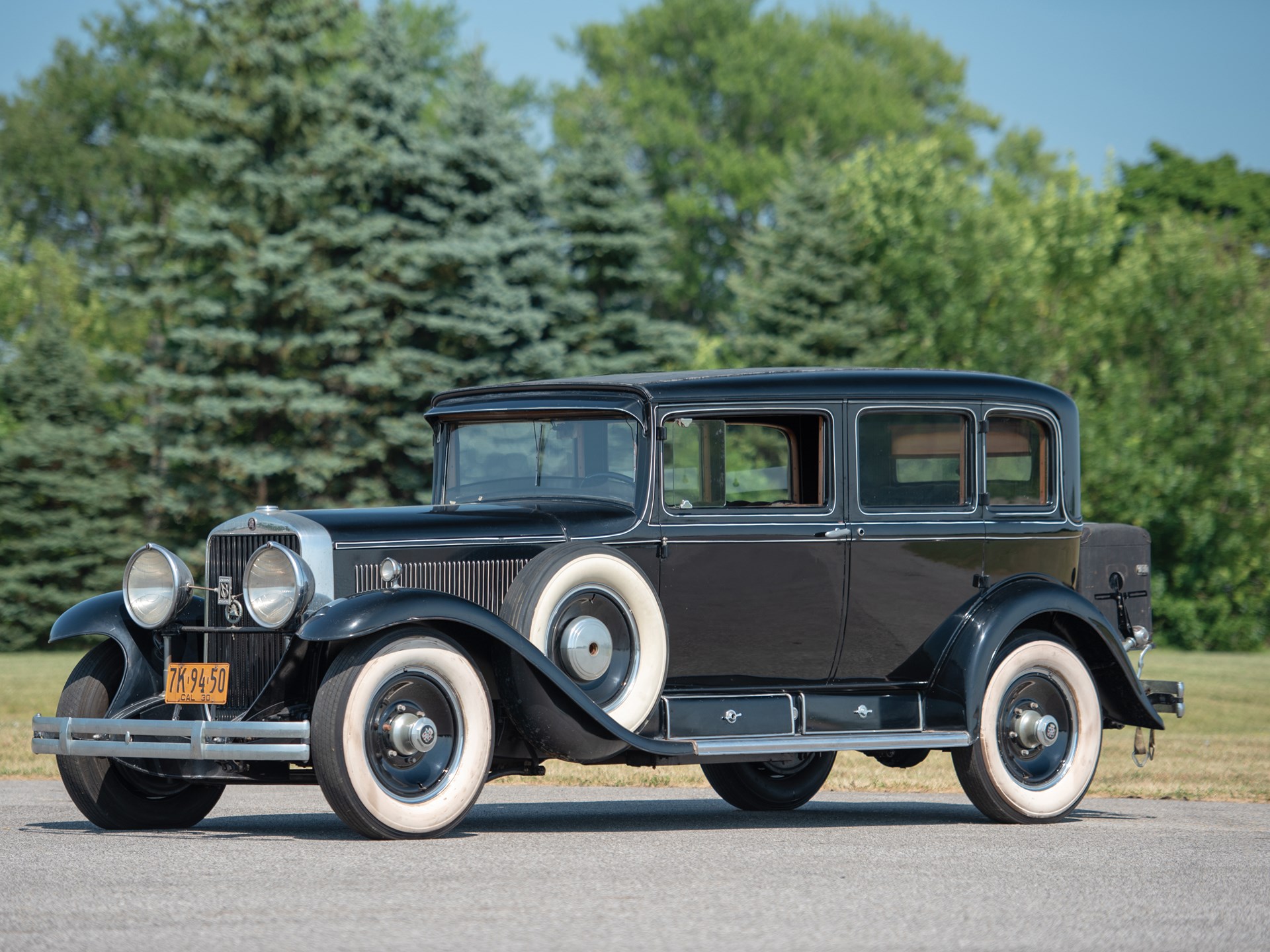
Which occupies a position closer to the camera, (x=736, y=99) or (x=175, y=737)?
(x=175, y=737)

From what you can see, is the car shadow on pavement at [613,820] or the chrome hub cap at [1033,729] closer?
the car shadow on pavement at [613,820]

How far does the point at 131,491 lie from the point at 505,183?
35.0 feet

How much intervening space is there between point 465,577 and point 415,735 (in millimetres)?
1067

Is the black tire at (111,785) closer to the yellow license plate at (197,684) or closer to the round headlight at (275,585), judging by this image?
the yellow license plate at (197,684)

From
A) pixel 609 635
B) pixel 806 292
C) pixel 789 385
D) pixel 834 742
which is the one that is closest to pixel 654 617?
pixel 609 635

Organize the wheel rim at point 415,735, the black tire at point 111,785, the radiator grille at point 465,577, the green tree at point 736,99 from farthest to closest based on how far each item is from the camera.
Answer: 1. the green tree at point 736,99
2. the black tire at point 111,785
3. the radiator grille at point 465,577
4. the wheel rim at point 415,735

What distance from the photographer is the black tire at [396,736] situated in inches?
283

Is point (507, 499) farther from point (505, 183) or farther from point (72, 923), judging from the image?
point (505, 183)

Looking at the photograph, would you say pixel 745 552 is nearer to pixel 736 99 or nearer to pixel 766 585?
pixel 766 585

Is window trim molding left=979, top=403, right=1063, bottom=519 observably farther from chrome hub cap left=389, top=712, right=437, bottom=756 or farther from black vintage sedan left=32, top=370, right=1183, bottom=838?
chrome hub cap left=389, top=712, right=437, bottom=756

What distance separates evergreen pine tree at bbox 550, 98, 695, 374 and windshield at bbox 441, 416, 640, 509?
74.8ft

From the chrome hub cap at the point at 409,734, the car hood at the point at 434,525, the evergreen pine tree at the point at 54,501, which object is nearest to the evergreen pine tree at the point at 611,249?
the evergreen pine tree at the point at 54,501

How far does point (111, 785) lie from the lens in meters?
8.25

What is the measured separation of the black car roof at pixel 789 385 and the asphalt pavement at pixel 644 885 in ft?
7.18
